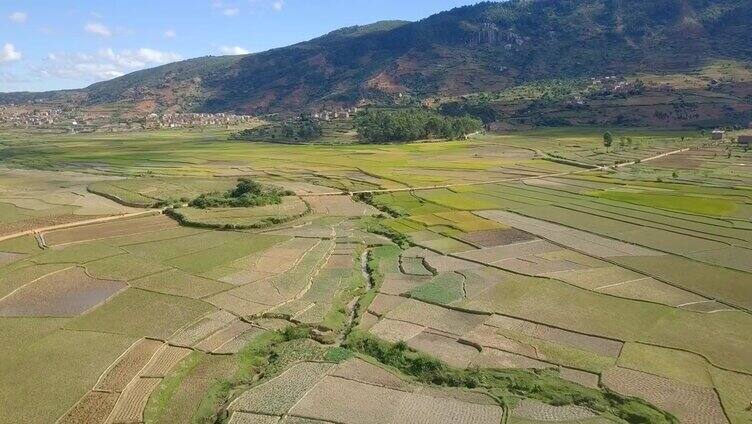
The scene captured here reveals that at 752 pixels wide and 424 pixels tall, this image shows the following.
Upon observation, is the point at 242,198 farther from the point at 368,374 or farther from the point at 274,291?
the point at 368,374

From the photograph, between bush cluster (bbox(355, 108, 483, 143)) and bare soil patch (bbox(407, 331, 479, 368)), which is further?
bush cluster (bbox(355, 108, 483, 143))

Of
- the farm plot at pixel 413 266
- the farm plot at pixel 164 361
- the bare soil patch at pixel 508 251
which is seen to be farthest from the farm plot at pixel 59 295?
the bare soil patch at pixel 508 251

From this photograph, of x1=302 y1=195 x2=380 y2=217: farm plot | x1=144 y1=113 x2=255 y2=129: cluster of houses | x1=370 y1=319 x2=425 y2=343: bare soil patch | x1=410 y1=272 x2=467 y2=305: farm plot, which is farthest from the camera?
x1=144 y1=113 x2=255 y2=129: cluster of houses

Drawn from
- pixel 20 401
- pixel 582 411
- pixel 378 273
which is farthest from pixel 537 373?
pixel 20 401

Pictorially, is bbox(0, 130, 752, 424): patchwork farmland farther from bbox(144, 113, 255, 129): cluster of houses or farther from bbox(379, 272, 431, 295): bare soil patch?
bbox(144, 113, 255, 129): cluster of houses

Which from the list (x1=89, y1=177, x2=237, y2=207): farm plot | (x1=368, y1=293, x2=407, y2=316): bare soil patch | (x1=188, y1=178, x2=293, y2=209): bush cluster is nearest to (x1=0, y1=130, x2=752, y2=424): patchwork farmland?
(x1=368, y1=293, x2=407, y2=316): bare soil patch

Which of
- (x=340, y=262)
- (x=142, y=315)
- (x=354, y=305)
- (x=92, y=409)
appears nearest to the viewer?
(x=92, y=409)

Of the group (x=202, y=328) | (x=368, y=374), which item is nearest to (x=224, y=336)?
(x=202, y=328)
